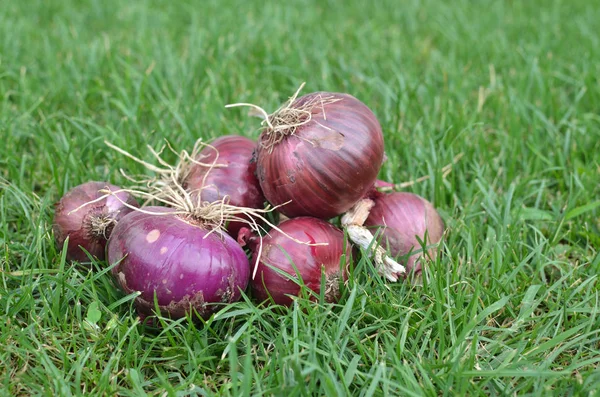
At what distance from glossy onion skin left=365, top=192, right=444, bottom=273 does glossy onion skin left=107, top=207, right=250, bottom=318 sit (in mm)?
573

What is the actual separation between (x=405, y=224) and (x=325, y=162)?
440 millimetres

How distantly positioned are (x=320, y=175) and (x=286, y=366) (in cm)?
64

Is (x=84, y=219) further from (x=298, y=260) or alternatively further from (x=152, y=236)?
(x=298, y=260)

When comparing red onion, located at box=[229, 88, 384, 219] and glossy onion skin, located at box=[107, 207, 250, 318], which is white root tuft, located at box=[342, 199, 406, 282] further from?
glossy onion skin, located at box=[107, 207, 250, 318]

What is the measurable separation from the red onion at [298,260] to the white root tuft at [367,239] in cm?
8

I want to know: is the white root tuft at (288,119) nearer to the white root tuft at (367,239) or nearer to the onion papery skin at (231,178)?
the onion papery skin at (231,178)

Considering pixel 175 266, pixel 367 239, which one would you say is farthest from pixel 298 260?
pixel 175 266

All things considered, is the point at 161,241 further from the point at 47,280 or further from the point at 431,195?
the point at 431,195

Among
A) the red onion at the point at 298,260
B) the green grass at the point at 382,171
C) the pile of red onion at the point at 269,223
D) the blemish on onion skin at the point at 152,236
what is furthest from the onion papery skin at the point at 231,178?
the green grass at the point at 382,171

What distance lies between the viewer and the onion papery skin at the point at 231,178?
7.37 feet

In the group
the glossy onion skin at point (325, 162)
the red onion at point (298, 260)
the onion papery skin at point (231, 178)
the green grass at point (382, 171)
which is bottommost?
the green grass at point (382, 171)

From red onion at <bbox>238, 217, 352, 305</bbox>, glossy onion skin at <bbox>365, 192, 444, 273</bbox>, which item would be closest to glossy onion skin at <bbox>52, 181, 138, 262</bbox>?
red onion at <bbox>238, 217, 352, 305</bbox>

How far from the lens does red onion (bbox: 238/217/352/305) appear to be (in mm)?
2012

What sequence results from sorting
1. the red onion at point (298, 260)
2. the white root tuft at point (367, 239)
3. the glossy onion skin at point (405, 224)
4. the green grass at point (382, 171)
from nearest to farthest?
1. the green grass at point (382, 171)
2. the red onion at point (298, 260)
3. the white root tuft at point (367, 239)
4. the glossy onion skin at point (405, 224)
